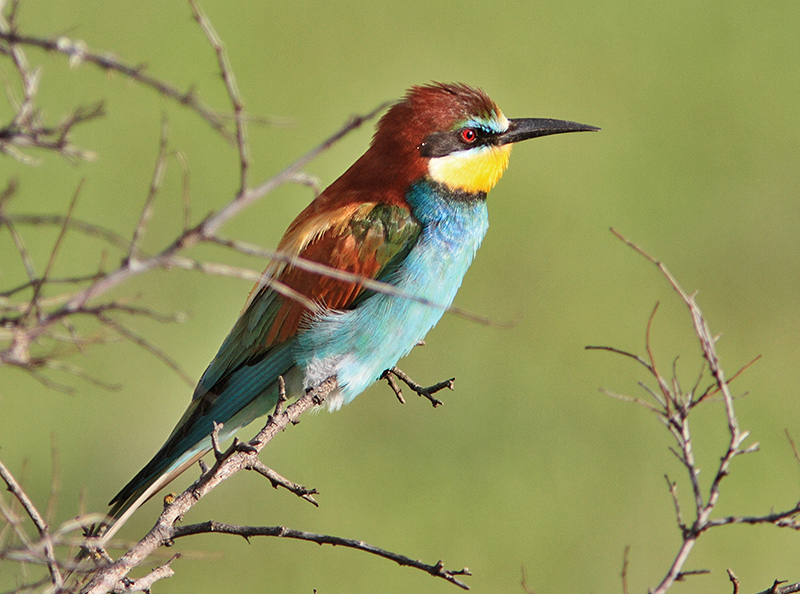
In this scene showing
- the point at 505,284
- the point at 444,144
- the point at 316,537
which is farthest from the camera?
the point at 505,284

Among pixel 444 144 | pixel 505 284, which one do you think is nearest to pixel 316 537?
pixel 444 144

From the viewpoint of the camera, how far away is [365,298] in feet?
9.39

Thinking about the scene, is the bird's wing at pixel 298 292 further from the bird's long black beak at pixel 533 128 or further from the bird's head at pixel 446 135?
the bird's long black beak at pixel 533 128

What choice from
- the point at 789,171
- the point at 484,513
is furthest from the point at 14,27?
the point at 789,171

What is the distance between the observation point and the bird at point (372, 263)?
9.21 ft

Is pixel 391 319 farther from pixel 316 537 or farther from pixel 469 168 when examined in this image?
pixel 316 537

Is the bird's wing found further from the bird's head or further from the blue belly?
the bird's head

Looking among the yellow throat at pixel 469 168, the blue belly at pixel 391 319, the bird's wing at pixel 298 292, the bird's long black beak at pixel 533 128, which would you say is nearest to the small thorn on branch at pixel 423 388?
the blue belly at pixel 391 319

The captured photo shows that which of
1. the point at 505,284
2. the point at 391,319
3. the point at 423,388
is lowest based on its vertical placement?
the point at 423,388

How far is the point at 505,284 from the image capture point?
518cm

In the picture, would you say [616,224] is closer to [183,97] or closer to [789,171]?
[789,171]

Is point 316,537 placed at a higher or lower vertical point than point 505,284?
lower

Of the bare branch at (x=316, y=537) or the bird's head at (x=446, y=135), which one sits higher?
the bird's head at (x=446, y=135)

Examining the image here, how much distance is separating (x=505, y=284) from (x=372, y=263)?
2.45m
